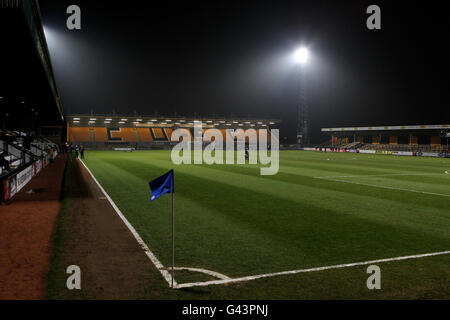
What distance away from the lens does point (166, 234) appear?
7.87 metres

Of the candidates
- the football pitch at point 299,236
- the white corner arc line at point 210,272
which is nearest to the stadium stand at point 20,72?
the football pitch at point 299,236

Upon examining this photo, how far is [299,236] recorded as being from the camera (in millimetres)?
7742

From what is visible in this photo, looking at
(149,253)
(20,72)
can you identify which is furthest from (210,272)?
(20,72)

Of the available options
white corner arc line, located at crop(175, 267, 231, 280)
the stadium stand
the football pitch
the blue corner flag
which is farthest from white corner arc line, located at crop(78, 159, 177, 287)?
the stadium stand

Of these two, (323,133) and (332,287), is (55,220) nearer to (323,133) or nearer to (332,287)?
(332,287)

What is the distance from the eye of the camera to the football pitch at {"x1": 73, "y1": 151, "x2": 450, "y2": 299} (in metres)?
5.09

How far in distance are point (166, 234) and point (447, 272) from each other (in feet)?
18.3

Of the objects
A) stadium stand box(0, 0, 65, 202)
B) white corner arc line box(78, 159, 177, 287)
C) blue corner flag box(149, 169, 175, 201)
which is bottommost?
white corner arc line box(78, 159, 177, 287)

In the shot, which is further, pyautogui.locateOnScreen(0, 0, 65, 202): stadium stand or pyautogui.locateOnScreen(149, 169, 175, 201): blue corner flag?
pyautogui.locateOnScreen(0, 0, 65, 202): stadium stand

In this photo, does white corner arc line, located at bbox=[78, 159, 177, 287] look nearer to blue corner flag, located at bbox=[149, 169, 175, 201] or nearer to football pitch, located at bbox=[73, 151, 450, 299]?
football pitch, located at bbox=[73, 151, 450, 299]

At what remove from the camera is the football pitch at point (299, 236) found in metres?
5.09

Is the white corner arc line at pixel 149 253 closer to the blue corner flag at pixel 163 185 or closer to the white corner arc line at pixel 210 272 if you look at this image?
the white corner arc line at pixel 210 272

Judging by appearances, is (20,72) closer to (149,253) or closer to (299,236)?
(149,253)

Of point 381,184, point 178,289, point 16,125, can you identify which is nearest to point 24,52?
point 178,289
